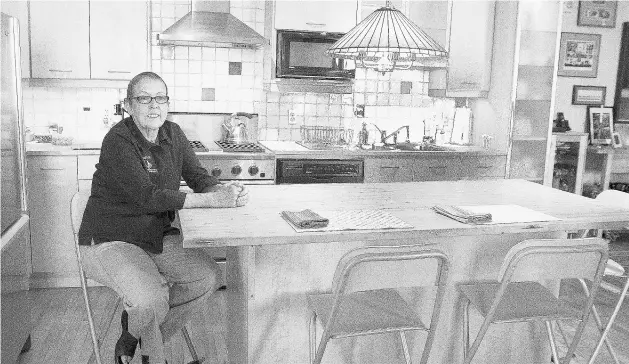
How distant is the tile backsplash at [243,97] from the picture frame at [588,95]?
1394mm

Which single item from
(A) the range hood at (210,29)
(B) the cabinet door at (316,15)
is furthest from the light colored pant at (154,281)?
(B) the cabinet door at (316,15)

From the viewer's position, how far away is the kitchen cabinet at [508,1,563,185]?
4.70 meters

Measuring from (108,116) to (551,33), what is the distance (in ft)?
11.3

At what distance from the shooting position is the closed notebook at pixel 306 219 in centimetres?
221

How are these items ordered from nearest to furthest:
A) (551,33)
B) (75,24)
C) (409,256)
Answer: (409,256) → (75,24) → (551,33)

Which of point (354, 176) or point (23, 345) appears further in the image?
point (354, 176)

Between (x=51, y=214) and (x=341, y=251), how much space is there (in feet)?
7.62

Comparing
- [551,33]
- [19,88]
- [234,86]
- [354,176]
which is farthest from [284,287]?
[551,33]

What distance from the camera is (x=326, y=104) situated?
16.2ft

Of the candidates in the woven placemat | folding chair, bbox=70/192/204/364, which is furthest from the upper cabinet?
the woven placemat

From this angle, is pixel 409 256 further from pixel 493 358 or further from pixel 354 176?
pixel 354 176

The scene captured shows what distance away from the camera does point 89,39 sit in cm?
416

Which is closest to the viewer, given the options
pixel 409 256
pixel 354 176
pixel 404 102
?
pixel 409 256

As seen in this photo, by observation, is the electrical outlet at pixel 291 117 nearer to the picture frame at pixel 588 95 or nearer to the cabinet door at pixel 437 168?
the cabinet door at pixel 437 168
